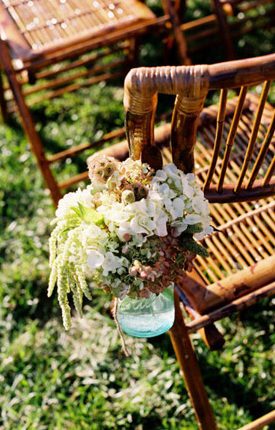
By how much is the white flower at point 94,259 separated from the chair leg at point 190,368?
19.1 inches

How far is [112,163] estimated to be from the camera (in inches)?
52.8

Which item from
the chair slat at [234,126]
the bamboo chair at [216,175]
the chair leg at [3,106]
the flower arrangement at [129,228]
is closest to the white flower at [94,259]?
the flower arrangement at [129,228]

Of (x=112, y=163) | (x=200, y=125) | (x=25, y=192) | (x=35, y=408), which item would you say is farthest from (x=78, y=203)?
(x=25, y=192)

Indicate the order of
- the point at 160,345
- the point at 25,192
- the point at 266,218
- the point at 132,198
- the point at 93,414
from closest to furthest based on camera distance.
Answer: the point at 132,198 < the point at 266,218 < the point at 93,414 < the point at 160,345 < the point at 25,192

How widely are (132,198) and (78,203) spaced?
0.39 feet

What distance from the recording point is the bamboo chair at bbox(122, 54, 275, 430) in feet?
3.77

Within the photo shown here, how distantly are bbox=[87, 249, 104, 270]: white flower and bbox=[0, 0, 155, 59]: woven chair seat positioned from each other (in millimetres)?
1243

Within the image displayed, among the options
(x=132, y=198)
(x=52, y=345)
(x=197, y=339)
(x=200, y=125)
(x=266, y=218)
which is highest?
(x=132, y=198)

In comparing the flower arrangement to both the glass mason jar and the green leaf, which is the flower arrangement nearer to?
the green leaf

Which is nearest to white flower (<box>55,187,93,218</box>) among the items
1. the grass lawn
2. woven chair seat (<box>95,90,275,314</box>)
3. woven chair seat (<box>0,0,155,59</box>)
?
woven chair seat (<box>95,90,275,314</box>)

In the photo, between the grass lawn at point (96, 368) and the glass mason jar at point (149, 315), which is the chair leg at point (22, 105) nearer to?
the grass lawn at point (96, 368)

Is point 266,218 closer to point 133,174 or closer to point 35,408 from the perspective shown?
point 133,174

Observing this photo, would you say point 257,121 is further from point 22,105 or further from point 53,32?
point 53,32

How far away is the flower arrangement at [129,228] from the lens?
4.29 ft
